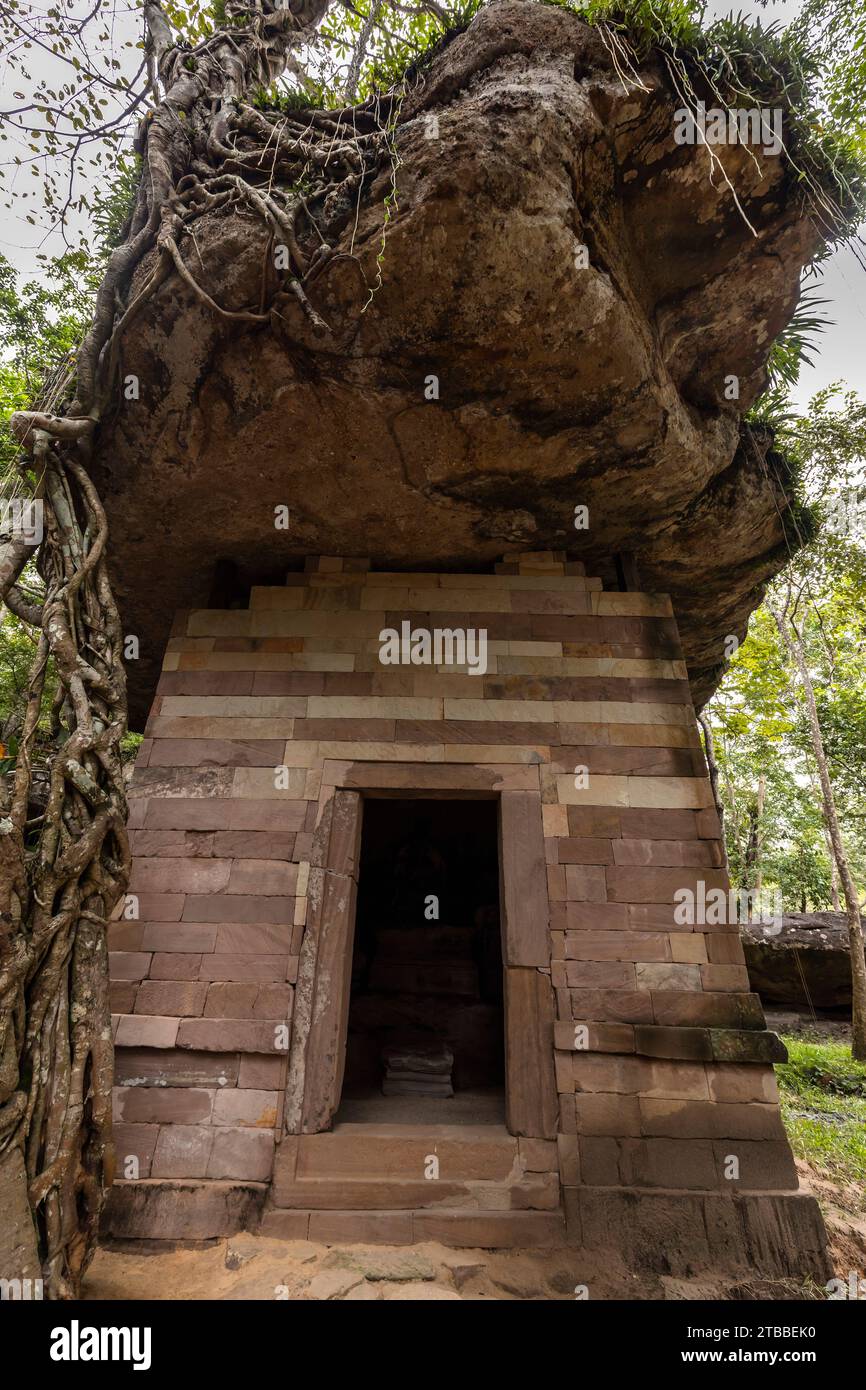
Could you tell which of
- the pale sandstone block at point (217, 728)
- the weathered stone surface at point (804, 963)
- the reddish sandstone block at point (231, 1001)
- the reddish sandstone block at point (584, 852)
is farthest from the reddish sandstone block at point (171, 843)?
the weathered stone surface at point (804, 963)

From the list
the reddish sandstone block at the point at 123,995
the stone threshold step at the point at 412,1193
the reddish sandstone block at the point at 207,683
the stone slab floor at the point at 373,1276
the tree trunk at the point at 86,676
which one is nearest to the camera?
the tree trunk at the point at 86,676

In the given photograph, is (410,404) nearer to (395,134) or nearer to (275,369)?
(275,369)

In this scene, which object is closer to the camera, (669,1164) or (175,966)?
(669,1164)

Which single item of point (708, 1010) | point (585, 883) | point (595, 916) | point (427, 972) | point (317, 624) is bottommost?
point (708, 1010)

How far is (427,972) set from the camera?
6.66 meters

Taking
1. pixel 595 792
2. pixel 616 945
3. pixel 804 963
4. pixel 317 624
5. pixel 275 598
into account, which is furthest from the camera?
pixel 804 963

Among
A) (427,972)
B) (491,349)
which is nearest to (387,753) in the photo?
(491,349)

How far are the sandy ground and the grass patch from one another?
2914mm

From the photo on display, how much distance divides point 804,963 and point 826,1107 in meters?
4.03

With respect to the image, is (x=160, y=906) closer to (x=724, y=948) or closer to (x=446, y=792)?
(x=446, y=792)

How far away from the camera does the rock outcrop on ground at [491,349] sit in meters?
3.44

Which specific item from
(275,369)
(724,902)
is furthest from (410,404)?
(724,902)

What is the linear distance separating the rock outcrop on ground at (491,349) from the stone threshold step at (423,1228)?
4284mm

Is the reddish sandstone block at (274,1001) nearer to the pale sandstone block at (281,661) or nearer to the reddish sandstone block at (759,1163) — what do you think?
the pale sandstone block at (281,661)
